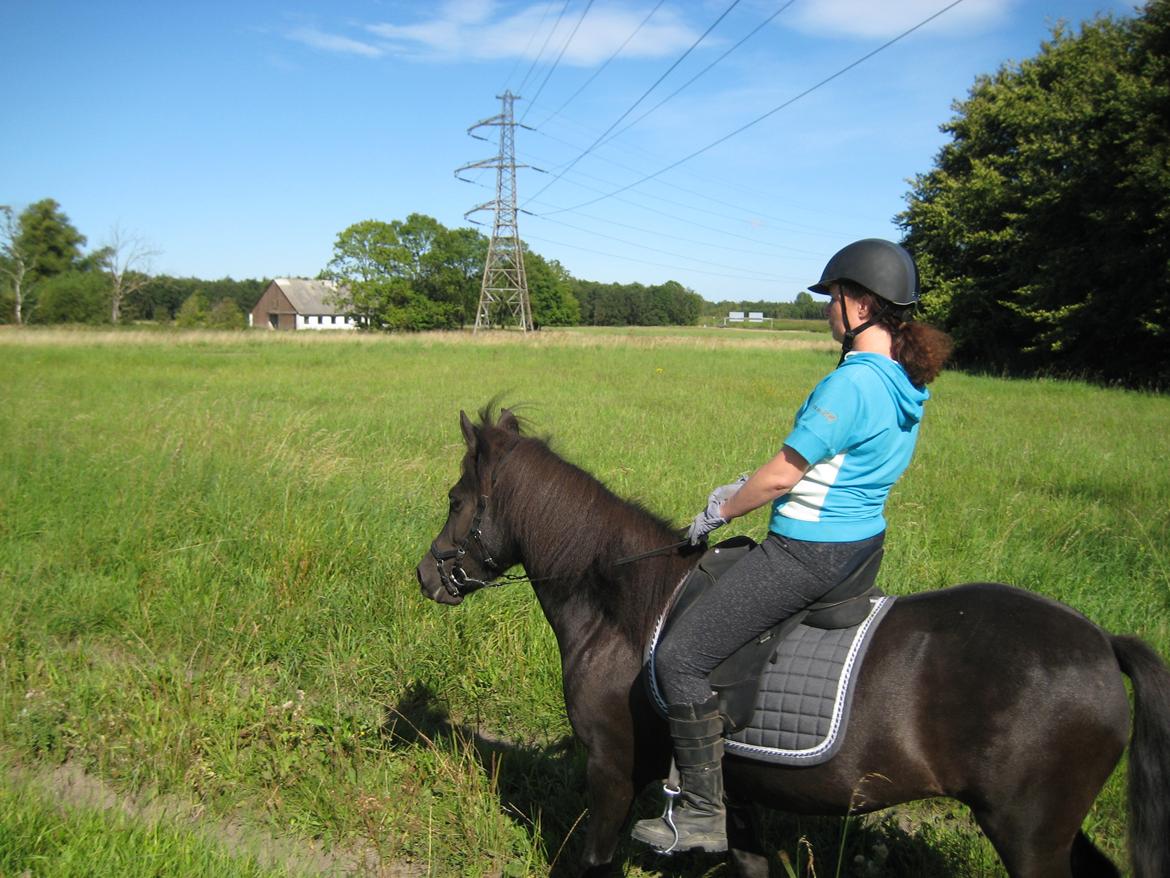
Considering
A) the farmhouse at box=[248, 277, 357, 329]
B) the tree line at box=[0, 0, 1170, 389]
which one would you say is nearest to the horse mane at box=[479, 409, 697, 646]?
the tree line at box=[0, 0, 1170, 389]

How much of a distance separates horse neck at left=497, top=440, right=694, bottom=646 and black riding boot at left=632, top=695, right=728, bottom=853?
42 cm

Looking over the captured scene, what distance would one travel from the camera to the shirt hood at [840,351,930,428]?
243 cm

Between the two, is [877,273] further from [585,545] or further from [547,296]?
[547,296]

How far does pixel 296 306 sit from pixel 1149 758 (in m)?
101

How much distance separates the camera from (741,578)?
2553 millimetres

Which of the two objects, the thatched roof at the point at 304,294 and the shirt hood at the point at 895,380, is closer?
the shirt hood at the point at 895,380

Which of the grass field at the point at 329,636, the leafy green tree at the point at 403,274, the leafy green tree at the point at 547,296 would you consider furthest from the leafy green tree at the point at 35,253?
the grass field at the point at 329,636

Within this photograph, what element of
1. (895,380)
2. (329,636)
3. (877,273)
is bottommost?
(329,636)

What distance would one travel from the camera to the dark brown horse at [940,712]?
7.50 ft

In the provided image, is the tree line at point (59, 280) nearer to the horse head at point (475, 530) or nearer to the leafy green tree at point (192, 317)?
the leafy green tree at point (192, 317)

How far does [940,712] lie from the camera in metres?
2.38

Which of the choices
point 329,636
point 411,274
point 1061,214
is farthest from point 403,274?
point 329,636

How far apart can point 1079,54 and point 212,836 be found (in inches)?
1713

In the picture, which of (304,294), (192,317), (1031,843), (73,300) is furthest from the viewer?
(304,294)
